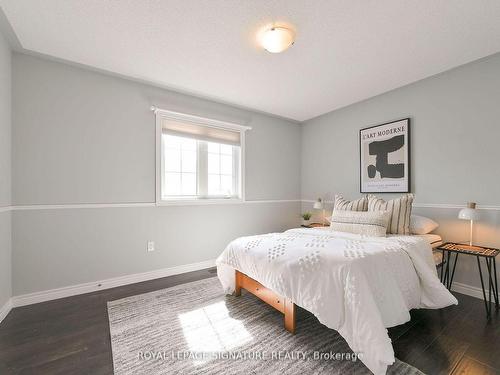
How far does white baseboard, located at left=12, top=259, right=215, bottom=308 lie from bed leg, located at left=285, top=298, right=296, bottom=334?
1.83 meters

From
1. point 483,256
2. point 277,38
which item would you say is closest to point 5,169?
point 277,38

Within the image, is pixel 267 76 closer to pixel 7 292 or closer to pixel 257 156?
pixel 257 156

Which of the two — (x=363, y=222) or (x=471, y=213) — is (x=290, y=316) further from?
(x=471, y=213)

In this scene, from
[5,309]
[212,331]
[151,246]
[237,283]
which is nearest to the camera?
[212,331]

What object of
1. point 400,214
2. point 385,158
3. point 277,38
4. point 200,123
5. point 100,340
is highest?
point 277,38

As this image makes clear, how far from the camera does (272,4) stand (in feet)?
5.57

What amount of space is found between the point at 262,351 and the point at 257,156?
9.65 feet

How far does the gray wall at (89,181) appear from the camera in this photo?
2.32 meters

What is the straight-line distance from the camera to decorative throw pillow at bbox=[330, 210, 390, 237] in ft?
7.86

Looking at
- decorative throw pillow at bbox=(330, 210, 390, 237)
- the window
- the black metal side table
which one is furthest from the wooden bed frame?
the black metal side table

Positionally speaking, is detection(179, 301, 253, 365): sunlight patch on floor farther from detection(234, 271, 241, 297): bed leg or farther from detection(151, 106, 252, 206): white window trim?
detection(151, 106, 252, 206): white window trim

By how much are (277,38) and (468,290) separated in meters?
3.27

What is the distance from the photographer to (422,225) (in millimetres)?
2553

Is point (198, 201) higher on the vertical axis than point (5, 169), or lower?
lower
